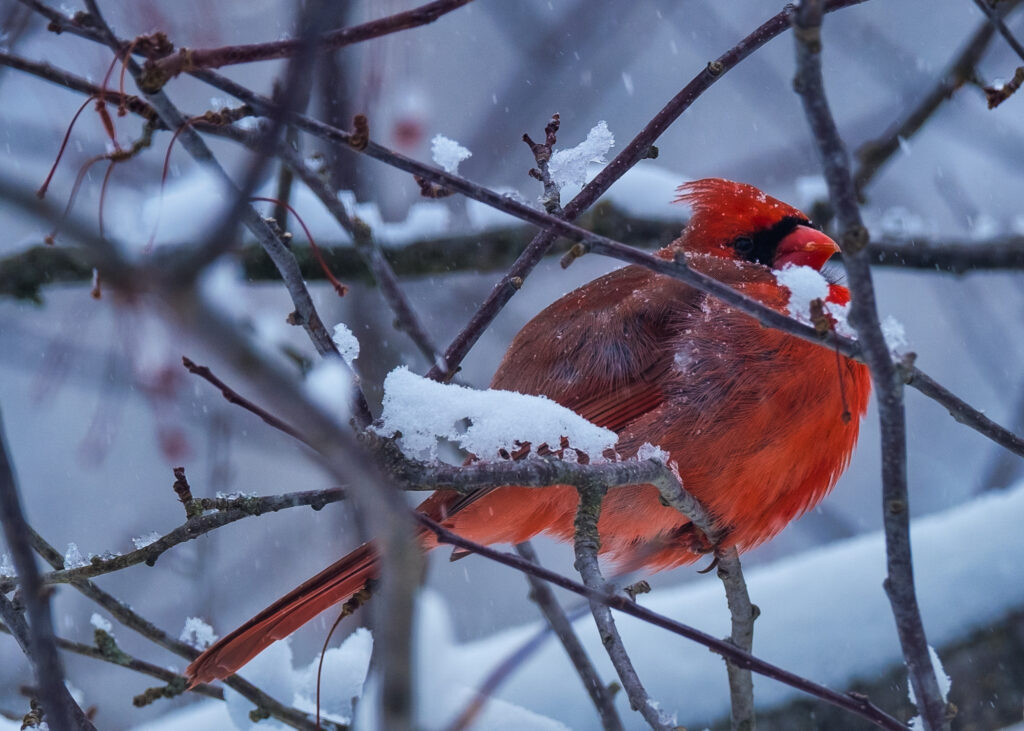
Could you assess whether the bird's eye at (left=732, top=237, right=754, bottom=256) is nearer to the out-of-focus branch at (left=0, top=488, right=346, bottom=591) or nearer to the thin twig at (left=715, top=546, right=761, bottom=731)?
the thin twig at (left=715, top=546, right=761, bottom=731)

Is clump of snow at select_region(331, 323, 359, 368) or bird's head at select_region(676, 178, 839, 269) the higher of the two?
bird's head at select_region(676, 178, 839, 269)

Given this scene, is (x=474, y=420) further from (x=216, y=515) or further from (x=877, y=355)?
(x=877, y=355)

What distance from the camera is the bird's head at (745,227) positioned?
262 centimetres

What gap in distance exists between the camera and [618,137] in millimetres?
5680

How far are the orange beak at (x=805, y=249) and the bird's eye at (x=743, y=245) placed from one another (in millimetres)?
73

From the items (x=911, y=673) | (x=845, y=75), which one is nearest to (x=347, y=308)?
(x=911, y=673)

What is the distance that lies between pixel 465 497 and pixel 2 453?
1.33 m

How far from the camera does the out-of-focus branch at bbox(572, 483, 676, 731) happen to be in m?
1.45

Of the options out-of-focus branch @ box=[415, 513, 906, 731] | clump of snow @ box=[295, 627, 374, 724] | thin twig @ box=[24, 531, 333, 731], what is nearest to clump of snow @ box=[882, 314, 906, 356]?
out-of-focus branch @ box=[415, 513, 906, 731]

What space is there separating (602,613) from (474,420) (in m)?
0.35

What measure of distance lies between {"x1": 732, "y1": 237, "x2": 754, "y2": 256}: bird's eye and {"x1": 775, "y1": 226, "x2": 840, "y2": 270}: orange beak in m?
0.07

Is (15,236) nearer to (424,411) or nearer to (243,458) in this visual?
(243,458)

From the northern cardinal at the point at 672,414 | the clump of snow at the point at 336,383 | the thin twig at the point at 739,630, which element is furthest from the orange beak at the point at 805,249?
the clump of snow at the point at 336,383

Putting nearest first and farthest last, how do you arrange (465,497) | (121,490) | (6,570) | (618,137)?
(6,570), (465,497), (618,137), (121,490)
